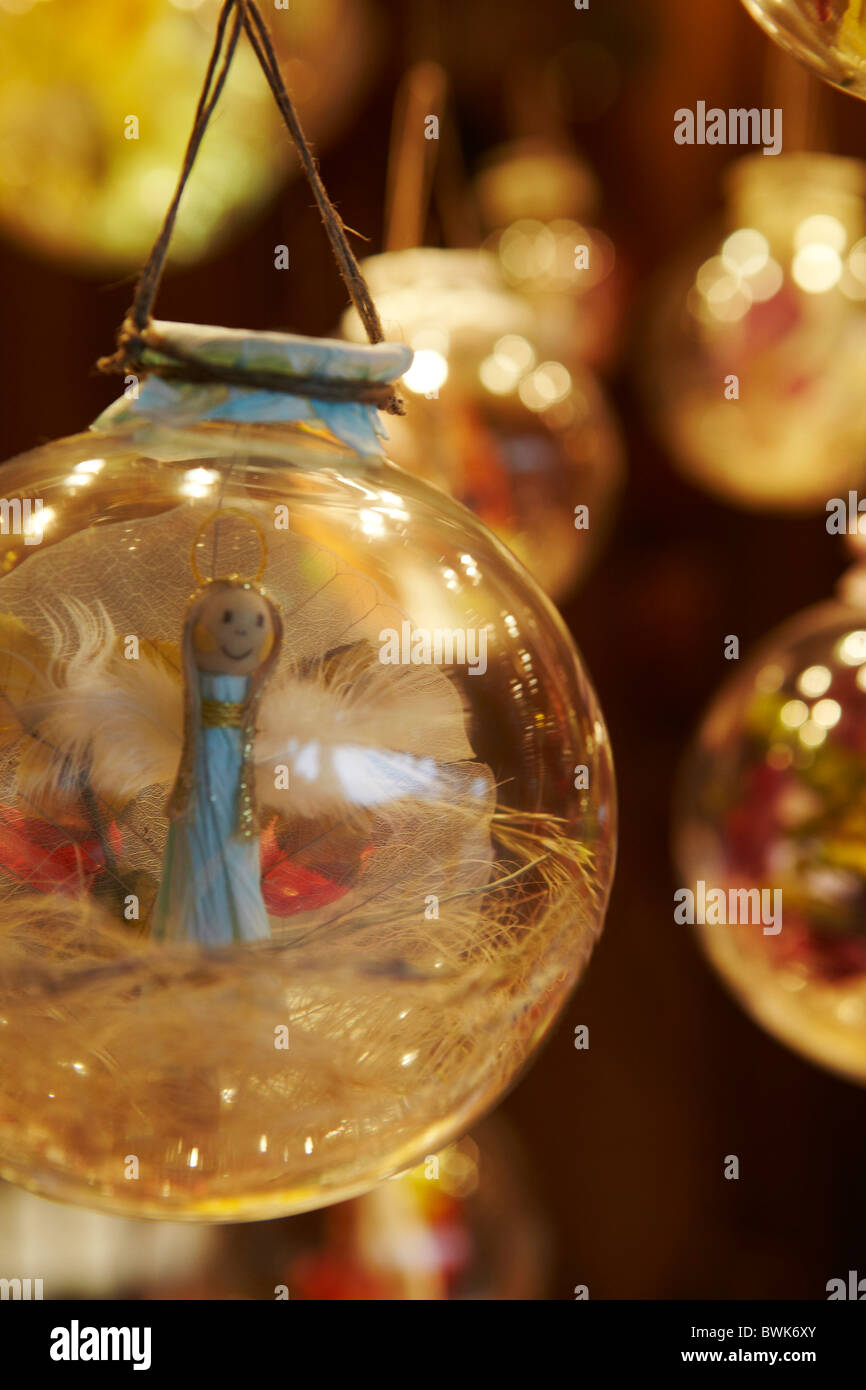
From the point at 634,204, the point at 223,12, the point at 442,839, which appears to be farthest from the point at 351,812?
the point at 634,204

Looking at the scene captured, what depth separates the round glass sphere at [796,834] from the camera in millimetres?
803

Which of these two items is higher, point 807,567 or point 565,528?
point 807,567

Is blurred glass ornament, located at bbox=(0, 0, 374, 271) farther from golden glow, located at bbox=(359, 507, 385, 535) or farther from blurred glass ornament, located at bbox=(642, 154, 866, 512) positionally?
golden glow, located at bbox=(359, 507, 385, 535)

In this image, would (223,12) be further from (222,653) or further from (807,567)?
(807,567)

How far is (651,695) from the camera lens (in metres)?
2.04

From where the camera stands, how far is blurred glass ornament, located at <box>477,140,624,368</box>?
155 centimetres

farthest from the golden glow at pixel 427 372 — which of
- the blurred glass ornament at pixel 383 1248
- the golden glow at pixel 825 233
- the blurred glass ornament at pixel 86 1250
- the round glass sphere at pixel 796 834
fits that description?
the blurred glass ornament at pixel 86 1250

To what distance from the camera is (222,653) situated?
0.40 metres

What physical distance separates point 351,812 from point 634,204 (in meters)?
1.82

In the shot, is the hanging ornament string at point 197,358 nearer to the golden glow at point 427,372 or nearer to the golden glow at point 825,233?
the golden glow at point 427,372

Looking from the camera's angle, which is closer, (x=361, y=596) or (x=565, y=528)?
(x=361, y=596)

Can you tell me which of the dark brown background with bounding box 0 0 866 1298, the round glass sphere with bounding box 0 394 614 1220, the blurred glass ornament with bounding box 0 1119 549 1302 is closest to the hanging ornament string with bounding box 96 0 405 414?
the round glass sphere with bounding box 0 394 614 1220

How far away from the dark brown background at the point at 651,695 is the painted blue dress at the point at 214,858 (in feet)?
5.19

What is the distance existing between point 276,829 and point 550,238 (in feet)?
4.23
